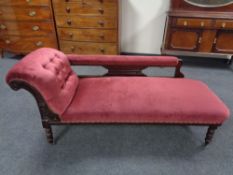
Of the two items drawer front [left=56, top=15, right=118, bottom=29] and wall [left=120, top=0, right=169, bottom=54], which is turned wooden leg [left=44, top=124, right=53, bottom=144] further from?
wall [left=120, top=0, right=169, bottom=54]

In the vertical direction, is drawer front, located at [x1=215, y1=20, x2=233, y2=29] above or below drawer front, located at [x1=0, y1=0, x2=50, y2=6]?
below

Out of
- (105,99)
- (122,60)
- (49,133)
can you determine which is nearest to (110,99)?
(105,99)

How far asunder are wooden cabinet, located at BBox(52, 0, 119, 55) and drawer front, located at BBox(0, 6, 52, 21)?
0.15 metres

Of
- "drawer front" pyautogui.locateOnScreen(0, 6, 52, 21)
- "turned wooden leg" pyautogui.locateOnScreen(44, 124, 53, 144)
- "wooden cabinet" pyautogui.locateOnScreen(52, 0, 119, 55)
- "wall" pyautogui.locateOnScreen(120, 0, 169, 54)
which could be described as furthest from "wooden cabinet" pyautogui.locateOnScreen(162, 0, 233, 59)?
"turned wooden leg" pyautogui.locateOnScreen(44, 124, 53, 144)

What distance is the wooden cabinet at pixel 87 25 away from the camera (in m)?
2.23

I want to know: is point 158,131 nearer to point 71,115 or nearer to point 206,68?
point 71,115

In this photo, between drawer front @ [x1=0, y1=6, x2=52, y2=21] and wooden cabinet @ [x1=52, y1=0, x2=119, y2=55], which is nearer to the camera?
wooden cabinet @ [x1=52, y1=0, x2=119, y2=55]

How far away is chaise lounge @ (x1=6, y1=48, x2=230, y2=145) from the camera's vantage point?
3.55 feet

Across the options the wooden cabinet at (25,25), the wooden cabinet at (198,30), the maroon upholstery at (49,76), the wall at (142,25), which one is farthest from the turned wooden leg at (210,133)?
the wooden cabinet at (25,25)

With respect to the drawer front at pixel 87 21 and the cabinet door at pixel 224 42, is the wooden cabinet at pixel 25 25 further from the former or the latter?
the cabinet door at pixel 224 42

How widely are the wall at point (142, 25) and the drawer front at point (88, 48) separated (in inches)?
19.4

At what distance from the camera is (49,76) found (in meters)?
1.08

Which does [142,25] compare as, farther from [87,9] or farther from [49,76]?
[49,76]

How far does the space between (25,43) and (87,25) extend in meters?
0.97
